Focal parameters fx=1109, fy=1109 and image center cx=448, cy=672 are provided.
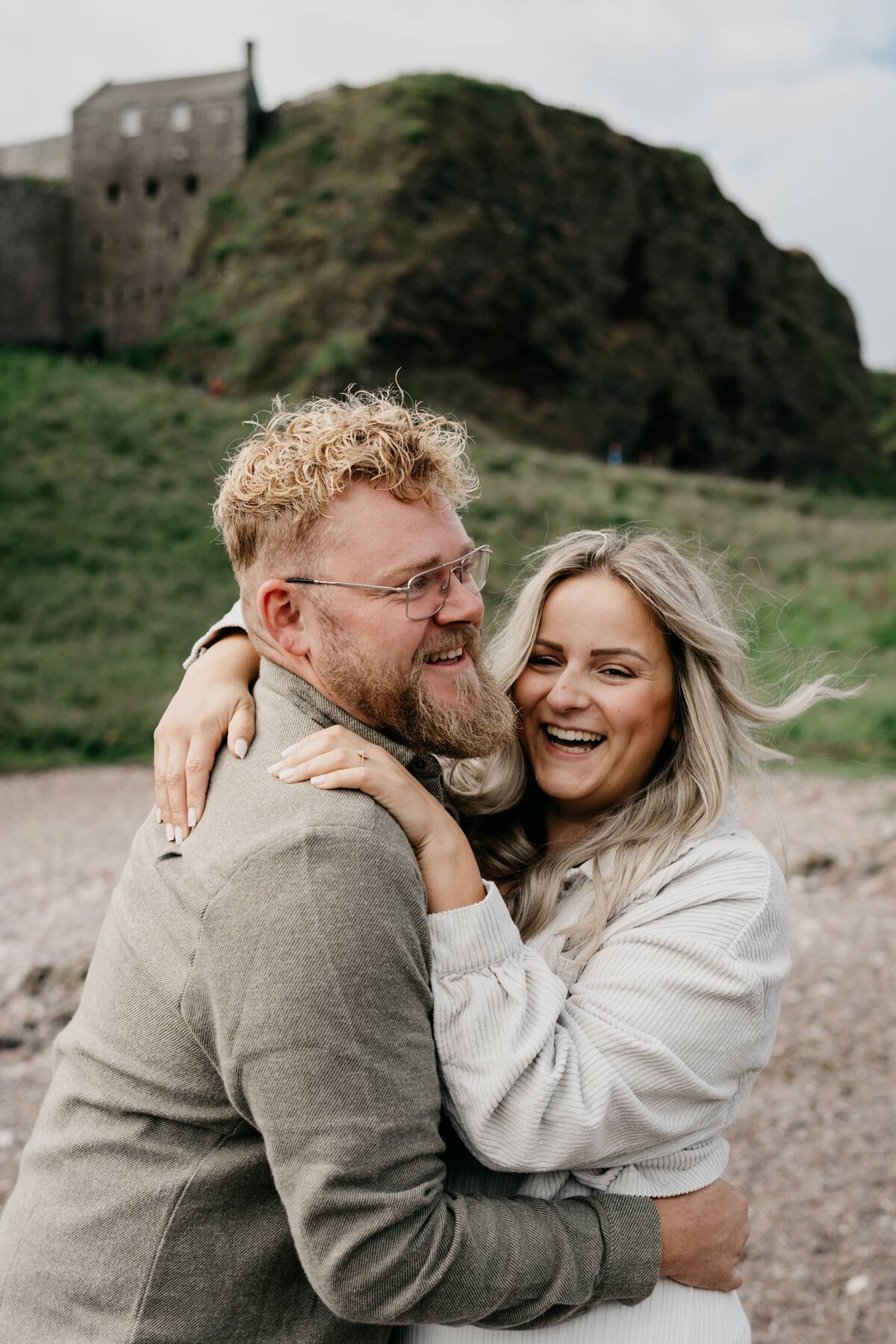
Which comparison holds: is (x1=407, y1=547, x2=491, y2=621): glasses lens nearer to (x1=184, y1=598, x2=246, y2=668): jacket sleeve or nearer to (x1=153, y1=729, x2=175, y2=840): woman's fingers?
(x1=153, y1=729, x2=175, y2=840): woman's fingers

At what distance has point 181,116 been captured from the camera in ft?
143

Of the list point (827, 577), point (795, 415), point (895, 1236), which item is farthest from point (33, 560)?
point (795, 415)

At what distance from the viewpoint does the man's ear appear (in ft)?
7.38

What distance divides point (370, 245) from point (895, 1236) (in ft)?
A: 128

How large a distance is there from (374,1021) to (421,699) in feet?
2.33

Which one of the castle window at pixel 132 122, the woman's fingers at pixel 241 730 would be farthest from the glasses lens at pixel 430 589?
the castle window at pixel 132 122

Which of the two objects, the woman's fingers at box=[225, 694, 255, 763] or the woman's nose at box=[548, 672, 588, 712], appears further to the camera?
the woman's nose at box=[548, 672, 588, 712]

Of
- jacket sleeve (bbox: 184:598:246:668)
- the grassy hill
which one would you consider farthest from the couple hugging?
the grassy hill

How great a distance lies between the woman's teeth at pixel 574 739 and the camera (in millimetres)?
2732

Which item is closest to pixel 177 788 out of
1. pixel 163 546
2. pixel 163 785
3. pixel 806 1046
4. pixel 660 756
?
pixel 163 785

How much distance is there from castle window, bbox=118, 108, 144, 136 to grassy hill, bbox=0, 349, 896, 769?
14619 millimetres

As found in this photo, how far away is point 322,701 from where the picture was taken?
222 cm

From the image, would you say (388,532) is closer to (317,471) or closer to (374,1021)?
(317,471)

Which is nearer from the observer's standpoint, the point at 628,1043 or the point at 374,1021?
the point at 374,1021
